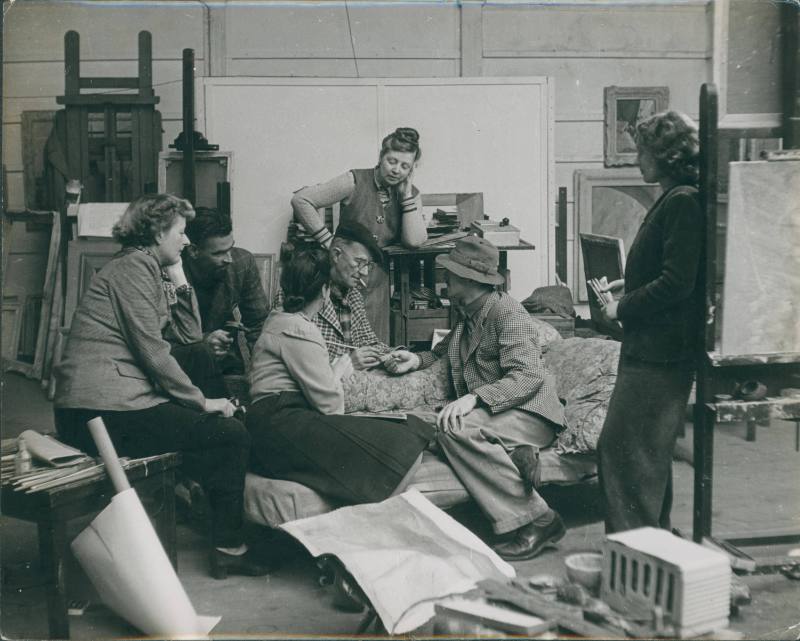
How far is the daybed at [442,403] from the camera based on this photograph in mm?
3648

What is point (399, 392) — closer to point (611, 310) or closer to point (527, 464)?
point (527, 464)

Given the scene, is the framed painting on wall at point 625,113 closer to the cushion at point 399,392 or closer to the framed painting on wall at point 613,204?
the framed painting on wall at point 613,204

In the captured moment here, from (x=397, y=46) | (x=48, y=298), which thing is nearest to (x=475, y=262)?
(x=397, y=46)

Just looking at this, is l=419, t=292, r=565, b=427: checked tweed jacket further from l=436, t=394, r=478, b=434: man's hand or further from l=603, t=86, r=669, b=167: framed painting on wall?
l=603, t=86, r=669, b=167: framed painting on wall

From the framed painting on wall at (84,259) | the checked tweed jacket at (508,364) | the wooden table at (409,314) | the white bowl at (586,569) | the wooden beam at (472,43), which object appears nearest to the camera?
the white bowl at (586,569)

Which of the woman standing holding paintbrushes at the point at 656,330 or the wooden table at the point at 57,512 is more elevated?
the woman standing holding paintbrushes at the point at 656,330

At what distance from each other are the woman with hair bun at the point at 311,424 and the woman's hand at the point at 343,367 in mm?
601

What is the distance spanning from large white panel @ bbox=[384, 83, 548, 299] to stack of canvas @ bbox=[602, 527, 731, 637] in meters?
4.47

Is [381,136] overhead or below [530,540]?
overhead

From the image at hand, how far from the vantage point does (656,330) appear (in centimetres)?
339

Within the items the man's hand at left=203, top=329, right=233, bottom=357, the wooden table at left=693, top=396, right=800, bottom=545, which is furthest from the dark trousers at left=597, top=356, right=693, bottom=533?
the man's hand at left=203, top=329, right=233, bottom=357

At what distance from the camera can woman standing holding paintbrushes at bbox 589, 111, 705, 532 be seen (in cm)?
326

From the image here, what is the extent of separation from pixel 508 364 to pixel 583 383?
58 cm

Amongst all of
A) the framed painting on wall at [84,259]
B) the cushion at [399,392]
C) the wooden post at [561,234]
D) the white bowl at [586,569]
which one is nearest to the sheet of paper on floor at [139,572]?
the white bowl at [586,569]
